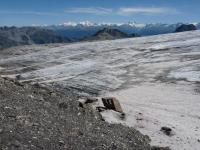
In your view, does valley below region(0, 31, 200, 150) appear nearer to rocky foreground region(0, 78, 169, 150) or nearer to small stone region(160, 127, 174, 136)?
Result: small stone region(160, 127, 174, 136)

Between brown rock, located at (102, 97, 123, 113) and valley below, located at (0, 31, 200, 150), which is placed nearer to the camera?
valley below, located at (0, 31, 200, 150)

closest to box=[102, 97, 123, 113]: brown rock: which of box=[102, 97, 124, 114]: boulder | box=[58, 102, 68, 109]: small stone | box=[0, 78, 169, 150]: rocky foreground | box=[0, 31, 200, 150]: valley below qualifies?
box=[102, 97, 124, 114]: boulder

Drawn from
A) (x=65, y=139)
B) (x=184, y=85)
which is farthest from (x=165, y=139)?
(x=184, y=85)

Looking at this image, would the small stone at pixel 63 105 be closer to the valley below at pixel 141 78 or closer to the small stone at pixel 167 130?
the valley below at pixel 141 78

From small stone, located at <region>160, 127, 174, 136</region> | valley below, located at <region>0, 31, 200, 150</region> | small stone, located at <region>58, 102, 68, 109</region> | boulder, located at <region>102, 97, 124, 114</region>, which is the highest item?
small stone, located at <region>58, 102, 68, 109</region>

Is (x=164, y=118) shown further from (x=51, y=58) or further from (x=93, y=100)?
(x=51, y=58)
